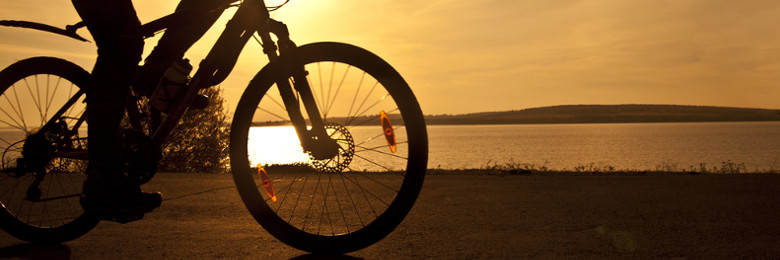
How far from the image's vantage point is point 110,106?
322cm

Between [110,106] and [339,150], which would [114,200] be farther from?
[339,150]

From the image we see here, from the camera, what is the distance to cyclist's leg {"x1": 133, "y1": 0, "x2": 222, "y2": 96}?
11.1ft

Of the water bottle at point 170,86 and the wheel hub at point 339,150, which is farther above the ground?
the water bottle at point 170,86

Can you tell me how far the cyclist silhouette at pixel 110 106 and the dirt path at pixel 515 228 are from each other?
1.44ft

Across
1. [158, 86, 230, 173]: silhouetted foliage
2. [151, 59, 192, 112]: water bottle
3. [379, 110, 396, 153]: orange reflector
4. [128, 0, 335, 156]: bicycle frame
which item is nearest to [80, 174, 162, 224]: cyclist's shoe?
[128, 0, 335, 156]: bicycle frame

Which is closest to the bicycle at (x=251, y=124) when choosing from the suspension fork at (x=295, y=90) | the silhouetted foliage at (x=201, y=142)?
the suspension fork at (x=295, y=90)

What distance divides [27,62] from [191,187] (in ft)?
12.8

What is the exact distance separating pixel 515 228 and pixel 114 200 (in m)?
2.94

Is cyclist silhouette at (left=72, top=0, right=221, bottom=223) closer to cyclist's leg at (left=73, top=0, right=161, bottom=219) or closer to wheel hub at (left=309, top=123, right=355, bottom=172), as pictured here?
cyclist's leg at (left=73, top=0, right=161, bottom=219)

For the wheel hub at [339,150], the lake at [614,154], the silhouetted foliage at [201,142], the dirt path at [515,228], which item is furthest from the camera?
the lake at [614,154]

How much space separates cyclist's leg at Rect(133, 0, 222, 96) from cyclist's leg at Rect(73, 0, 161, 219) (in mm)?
204

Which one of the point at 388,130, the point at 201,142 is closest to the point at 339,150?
the point at 388,130

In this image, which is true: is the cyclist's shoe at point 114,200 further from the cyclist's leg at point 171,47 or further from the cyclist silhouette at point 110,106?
the cyclist's leg at point 171,47

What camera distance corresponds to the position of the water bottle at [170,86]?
342cm
